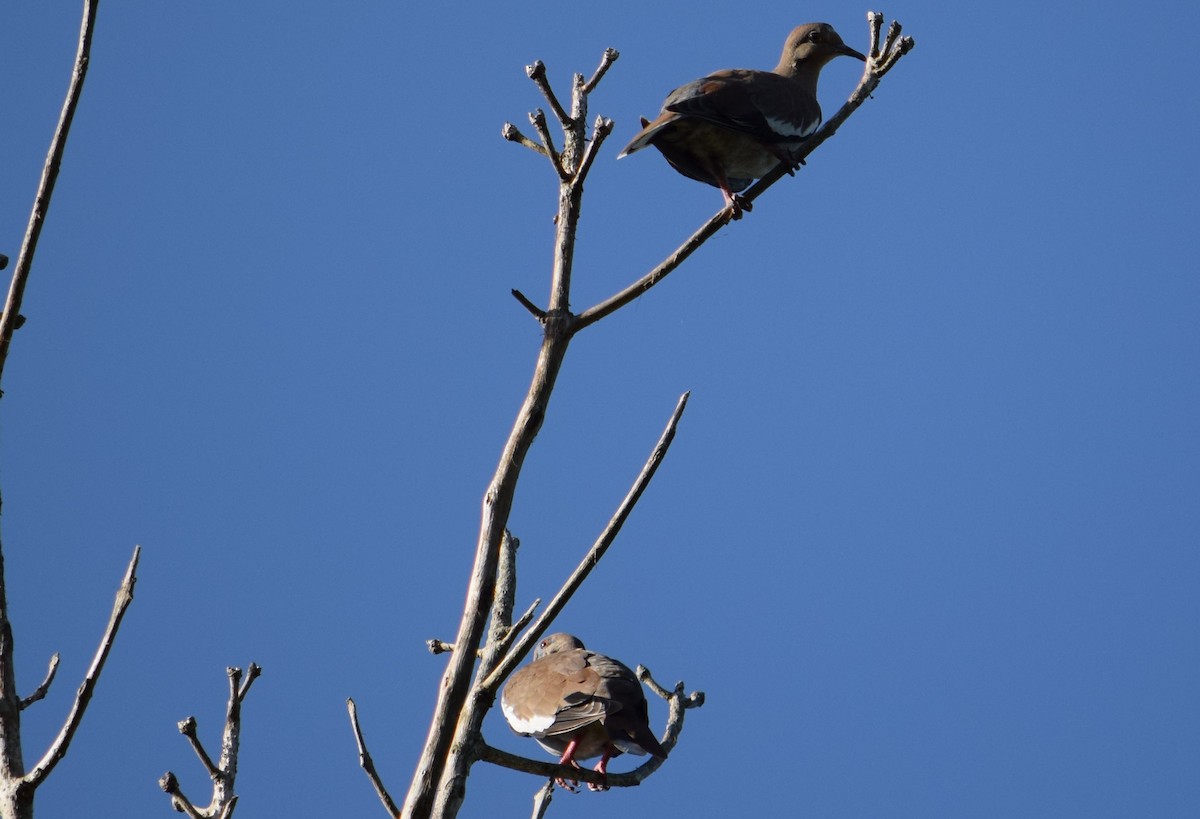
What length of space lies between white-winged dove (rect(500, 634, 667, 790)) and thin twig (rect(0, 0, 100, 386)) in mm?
4091

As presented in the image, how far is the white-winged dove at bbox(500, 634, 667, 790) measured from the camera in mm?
6316

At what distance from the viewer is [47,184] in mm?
2672

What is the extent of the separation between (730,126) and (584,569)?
4.18 metres

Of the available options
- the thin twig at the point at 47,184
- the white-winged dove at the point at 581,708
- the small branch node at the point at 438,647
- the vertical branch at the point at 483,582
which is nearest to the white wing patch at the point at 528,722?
the white-winged dove at the point at 581,708

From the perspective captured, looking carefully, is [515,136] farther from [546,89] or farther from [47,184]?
[47,184]

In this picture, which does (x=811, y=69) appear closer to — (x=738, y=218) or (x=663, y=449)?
(x=738, y=218)

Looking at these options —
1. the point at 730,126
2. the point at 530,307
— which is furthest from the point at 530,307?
the point at 730,126

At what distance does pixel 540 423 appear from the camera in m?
3.02

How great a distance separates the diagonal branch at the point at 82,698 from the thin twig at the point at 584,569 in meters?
0.80

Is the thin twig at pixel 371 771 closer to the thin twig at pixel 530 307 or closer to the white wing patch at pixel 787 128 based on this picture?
the thin twig at pixel 530 307

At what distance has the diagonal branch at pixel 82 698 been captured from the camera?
265 centimetres

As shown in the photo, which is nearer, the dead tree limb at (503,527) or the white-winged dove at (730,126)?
the dead tree limb at (503,527)

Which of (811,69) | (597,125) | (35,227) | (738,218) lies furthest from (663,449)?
(811,69)

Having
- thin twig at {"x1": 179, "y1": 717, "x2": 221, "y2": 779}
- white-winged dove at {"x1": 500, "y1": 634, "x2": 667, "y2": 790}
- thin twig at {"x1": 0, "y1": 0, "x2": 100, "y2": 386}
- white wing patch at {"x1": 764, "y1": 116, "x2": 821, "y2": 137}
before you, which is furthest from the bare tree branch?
white wing patch at {"x1": 764, "y1": 116, "x2": 821, "y2": 137}
